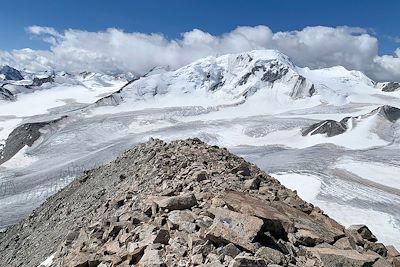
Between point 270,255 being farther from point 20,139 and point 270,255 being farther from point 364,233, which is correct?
point 20,139

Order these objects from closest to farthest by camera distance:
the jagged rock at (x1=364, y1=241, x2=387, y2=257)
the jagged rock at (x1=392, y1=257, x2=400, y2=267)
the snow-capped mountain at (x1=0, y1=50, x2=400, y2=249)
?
the jagged rock at (x1=392, y1=257, x2=400, y2=267) < the jagged rock at (x1=364, y1=241, x2=387, y2=257) < the snow-capped mountain at (x1=0, y1=50, x2=400, y2=249)

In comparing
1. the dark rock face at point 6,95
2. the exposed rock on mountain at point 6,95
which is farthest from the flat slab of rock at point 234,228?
the dark rock face at point 6,95

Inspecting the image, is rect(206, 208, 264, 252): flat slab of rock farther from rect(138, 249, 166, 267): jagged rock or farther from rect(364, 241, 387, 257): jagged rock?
rect(364, 241, 387, 257): jagged rock

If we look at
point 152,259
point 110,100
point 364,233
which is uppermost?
point 152,259

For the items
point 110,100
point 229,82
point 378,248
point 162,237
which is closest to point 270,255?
point 162,237

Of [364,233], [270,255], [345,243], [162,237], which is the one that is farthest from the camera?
[364,233]

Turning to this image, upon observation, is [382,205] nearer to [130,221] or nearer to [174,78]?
[130,221]

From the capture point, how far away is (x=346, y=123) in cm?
8688

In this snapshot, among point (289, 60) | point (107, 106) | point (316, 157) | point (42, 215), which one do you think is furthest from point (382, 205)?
point (289, 60)

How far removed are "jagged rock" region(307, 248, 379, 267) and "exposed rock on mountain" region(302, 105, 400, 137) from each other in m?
73.7

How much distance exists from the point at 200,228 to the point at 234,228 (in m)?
0.61

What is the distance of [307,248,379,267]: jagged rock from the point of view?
8.41 m

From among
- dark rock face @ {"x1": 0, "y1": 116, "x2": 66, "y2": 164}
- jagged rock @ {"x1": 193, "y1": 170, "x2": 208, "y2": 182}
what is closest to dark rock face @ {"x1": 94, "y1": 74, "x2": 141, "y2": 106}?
dark rock face @ {"x1": 0, "y1": 116, "x2": 66, "y2": 164}

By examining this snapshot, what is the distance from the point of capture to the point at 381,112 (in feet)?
293
